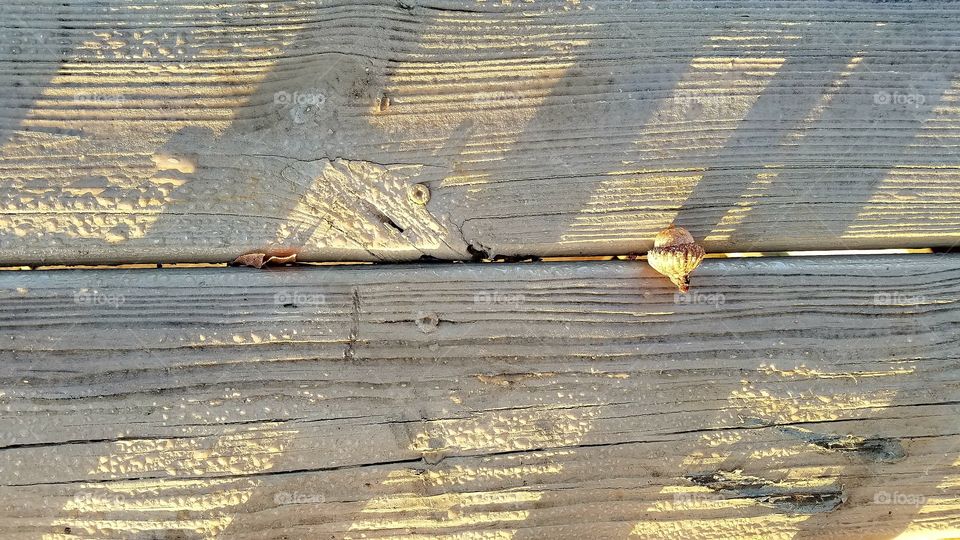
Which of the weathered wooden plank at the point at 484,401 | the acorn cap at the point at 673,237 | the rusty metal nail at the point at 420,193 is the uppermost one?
the rusty metal nail at the point at 420,193

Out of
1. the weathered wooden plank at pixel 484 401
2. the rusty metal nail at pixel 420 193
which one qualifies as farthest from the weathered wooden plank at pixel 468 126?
the weathered wooden plank at pixel 484 401

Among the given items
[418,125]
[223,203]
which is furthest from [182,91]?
[418,125]

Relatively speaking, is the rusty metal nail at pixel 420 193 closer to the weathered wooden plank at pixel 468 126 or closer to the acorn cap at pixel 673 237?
the weathered wooden plank at pixel 468 126

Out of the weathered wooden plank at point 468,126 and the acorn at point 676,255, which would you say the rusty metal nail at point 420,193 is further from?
the acorn at point 676,255

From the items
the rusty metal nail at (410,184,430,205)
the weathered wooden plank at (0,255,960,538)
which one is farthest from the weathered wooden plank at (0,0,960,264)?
the weathered wooden plank at (0,255,960,538)

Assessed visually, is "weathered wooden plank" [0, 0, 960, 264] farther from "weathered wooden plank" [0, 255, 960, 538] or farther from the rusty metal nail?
"weathered wooden plank" [0, 255, 960, 538]

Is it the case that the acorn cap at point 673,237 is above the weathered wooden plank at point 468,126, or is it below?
below
